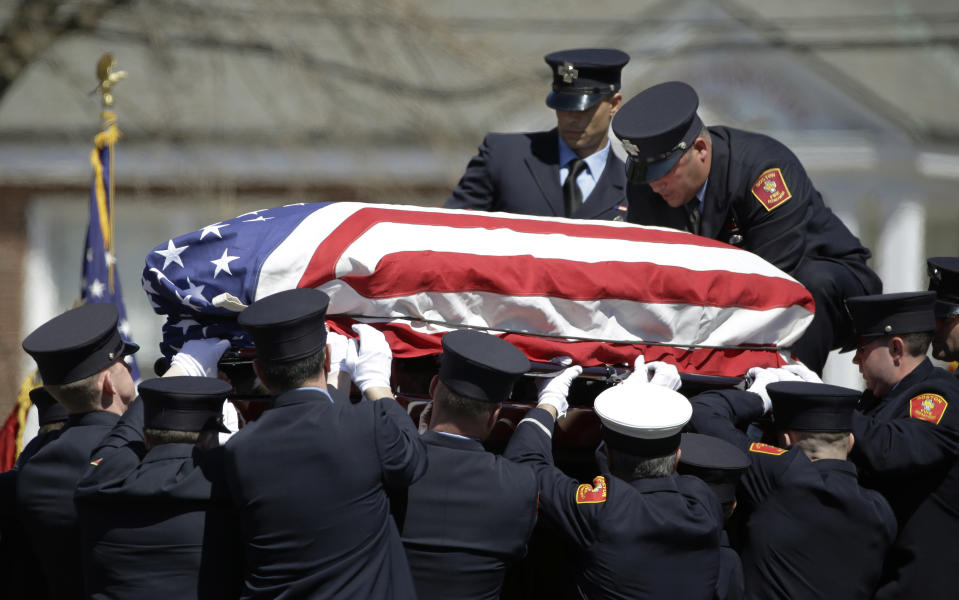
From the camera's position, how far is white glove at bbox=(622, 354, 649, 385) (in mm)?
3135

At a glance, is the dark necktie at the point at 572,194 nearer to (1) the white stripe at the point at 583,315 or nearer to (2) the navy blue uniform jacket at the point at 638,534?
(1) the white stripe at the point at 583,315

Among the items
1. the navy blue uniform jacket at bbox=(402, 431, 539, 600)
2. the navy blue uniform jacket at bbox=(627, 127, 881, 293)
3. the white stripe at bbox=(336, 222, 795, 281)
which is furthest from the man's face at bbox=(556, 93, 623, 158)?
the navy blue uniform jacket at bbox=(402, 431, 539, 600)

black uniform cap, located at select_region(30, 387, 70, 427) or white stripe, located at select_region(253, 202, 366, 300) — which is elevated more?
white stripe, located at select_region(253, 202, 366, 300)

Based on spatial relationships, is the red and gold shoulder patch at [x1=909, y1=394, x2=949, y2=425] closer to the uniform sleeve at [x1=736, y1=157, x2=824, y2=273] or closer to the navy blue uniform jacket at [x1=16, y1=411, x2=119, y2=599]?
the uniform sleeve at [x1=736, y1=157, x2=824, y2=273]


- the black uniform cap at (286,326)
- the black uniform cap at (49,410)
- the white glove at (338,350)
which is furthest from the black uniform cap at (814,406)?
the black uniform cap at (49,410)

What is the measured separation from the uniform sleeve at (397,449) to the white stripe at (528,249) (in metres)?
0.47

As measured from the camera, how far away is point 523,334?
3268mm

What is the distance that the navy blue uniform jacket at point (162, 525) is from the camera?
9.39 ft

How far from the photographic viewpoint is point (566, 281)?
3244 millimetres

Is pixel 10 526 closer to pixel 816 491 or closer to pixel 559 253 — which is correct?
pixel 559 253

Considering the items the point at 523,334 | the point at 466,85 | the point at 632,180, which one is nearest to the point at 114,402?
the point at 523,334

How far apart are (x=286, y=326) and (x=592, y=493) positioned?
883mm

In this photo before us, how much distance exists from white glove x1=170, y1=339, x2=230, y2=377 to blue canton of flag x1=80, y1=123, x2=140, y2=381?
2.36 metres

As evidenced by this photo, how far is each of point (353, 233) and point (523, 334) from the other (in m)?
0.56
